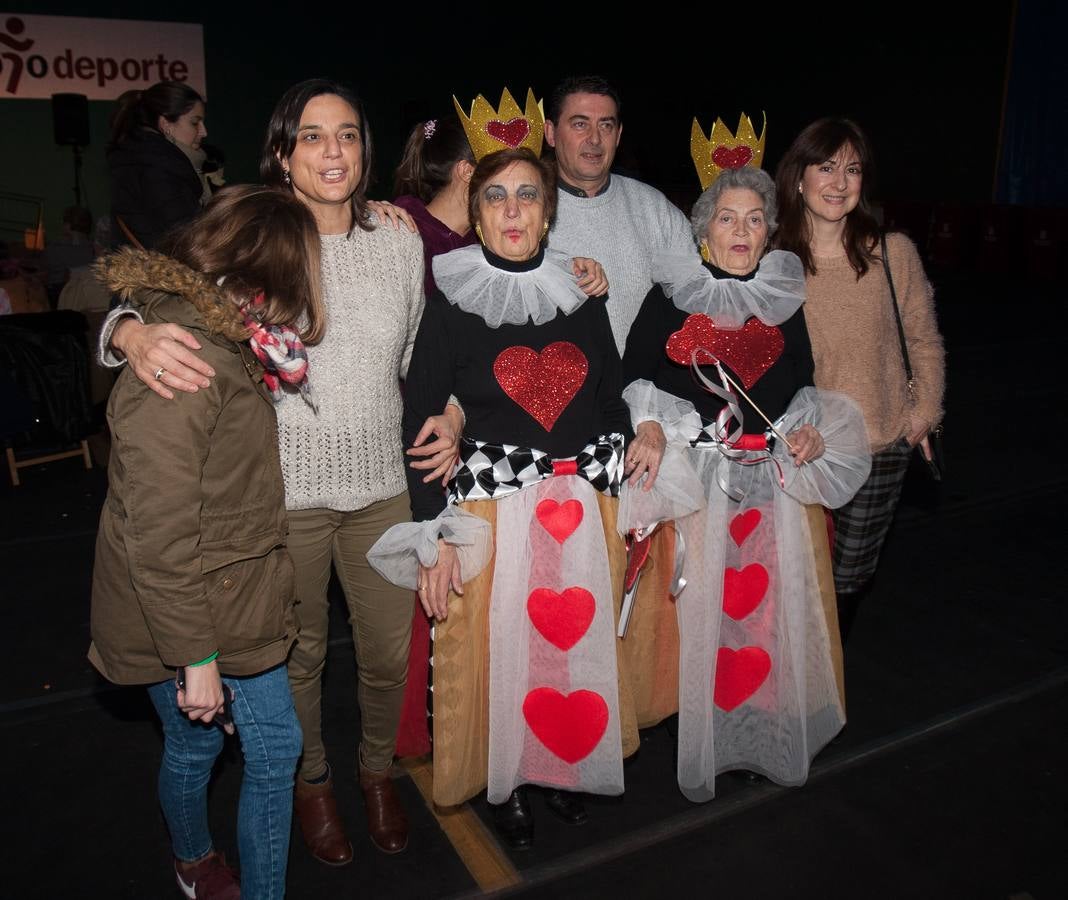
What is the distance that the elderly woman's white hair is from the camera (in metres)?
2.24

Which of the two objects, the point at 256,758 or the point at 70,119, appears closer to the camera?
the point at 256,758

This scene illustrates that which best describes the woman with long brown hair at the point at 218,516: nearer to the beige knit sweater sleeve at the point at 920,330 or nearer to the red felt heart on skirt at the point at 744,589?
the red felt heart on skirt at the point at 744,589

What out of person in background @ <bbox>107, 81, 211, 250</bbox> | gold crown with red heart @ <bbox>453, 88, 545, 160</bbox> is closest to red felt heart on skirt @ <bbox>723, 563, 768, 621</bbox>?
gold crown with red heart @ <bbox>453, 88, 545, 160</bbox>

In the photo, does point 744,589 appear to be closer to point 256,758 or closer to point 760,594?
point 760,594

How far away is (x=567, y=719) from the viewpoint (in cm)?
218

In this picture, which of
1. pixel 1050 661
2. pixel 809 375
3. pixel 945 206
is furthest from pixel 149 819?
pixel 945 206

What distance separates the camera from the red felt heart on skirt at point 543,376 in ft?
6.77

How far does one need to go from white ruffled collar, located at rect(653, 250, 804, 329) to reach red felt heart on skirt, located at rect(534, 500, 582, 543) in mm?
572

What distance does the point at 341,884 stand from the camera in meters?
2.14

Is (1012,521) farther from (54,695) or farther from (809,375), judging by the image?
(54,695)

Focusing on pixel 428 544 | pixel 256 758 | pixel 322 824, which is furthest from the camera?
pixel 322 824

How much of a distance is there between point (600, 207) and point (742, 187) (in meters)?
0.52

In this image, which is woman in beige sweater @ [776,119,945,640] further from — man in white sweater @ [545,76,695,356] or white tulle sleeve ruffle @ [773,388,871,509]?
man in white sweater @ [545,76,695,356]

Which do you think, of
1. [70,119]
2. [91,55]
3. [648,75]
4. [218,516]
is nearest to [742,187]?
[218,516]
